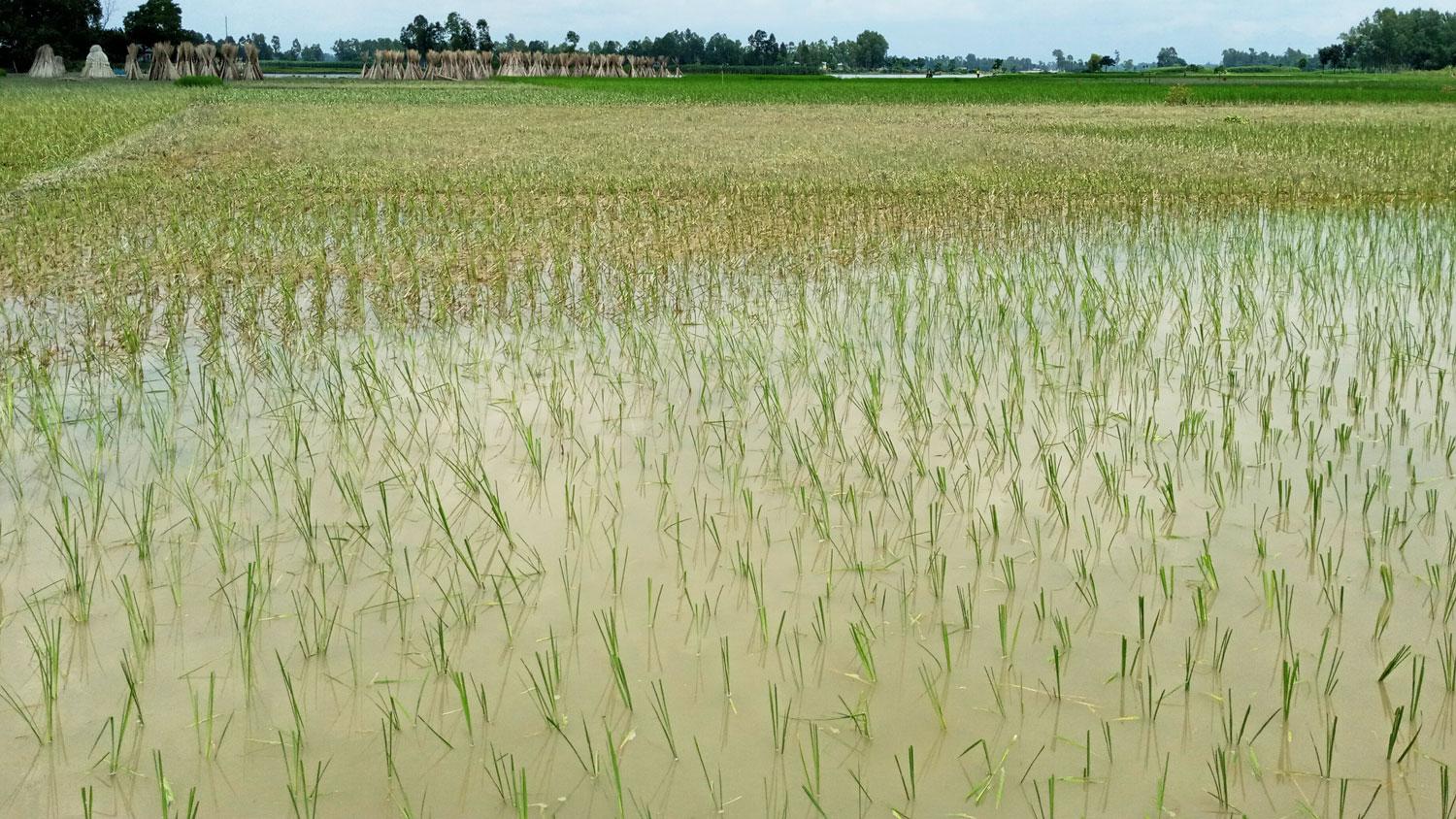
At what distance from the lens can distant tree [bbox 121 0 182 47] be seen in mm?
50875

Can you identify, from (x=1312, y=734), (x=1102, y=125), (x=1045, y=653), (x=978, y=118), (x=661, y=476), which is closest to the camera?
(x=1312, y=734)

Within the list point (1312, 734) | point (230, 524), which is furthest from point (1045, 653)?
point (230, 524)

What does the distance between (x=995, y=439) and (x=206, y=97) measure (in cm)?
2667

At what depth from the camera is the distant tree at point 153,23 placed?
50.9m

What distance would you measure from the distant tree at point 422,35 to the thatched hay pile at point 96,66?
3870 centimetres

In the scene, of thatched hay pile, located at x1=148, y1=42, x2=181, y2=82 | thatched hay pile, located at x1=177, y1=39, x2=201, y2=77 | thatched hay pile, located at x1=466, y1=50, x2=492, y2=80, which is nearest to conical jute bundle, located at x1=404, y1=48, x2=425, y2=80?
thatched hay pile, located at x1=466, y1=50, x2=492, y2=80

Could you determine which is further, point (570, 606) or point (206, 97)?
point (206, 97)

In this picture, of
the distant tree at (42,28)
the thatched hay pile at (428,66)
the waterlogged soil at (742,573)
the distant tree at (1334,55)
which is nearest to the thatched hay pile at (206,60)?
the distant tree at (42,28)

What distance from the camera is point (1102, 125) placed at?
17500mm

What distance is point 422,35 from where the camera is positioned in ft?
262

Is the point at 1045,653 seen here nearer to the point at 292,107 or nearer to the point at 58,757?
the point at 58,757

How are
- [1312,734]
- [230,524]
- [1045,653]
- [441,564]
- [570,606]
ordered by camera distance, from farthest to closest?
[230,524], [441,564], [570,606], [1045,653], [1312,734]

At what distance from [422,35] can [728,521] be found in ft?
275

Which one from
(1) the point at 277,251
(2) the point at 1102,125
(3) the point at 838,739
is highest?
(2) the point at 1102,125
